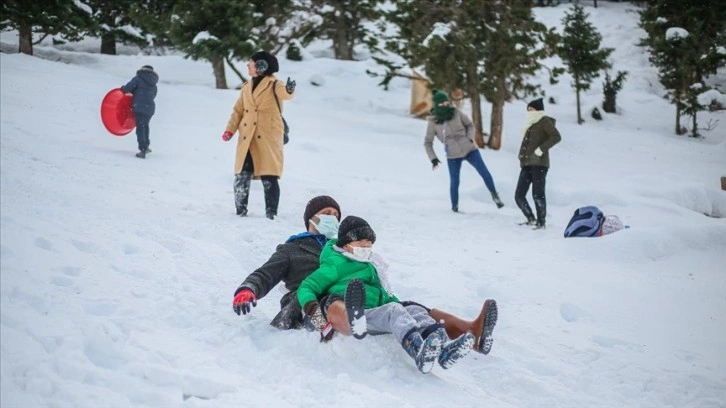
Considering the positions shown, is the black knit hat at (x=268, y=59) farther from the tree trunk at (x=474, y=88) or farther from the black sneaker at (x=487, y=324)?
the tree trunk at (x=474, y=88)

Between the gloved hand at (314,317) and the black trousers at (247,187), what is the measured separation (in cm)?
337

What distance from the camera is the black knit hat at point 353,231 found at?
365cm

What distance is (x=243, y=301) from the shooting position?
11.2 ft

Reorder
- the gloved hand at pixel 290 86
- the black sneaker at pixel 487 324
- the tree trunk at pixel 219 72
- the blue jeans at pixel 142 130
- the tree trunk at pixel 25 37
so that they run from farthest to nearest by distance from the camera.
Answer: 1. the tree trunk at pixel 219 72
2. the tree trunk at pixel 25 37
3. the blue jeans at pixel 142 130
4. the gloved hand at pixel 290 86
5. the black sneaker at pixel 487 324

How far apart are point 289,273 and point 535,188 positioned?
15.7ft

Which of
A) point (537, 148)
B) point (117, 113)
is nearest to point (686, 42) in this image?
point (537, 148)

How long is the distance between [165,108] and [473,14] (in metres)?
8.53

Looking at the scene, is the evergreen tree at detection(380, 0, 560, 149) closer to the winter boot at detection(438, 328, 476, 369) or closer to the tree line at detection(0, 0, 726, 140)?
the tree line at detection(0, 0, 726, 140)

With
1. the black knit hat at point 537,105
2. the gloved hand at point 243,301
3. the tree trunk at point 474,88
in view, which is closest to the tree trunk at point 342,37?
the tree trunk at point 474,88

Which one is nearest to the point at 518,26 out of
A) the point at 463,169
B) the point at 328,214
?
the point at 463,169

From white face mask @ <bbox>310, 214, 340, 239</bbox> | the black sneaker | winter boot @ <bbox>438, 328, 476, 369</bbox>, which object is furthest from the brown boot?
white face mask @ <bbox>310, 214, 340, 239</bbox>

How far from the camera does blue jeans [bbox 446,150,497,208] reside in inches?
348

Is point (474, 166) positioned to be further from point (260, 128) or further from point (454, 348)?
point (454, 348)

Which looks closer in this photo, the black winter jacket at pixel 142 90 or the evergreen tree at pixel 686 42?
the black winter jacket at pixel 142 90
